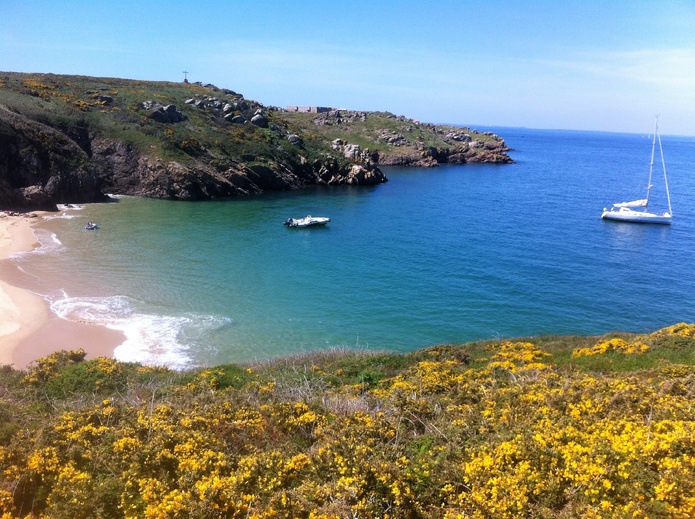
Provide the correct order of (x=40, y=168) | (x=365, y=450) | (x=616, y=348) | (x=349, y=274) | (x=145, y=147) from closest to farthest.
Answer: (x=365, y=450) → (x=616, y=348) → (x=349, y=274) → (x=40, y=168) → (x=145, y=147)

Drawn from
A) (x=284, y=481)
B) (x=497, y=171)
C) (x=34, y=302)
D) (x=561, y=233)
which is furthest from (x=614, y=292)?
(x=497, y=171)

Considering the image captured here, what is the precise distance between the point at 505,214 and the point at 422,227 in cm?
1645

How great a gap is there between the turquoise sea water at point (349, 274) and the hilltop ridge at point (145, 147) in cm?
562

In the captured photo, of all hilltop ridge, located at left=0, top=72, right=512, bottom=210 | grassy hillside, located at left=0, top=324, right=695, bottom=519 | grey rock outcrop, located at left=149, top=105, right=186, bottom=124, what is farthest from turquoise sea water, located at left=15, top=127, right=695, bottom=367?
grey rock outcrop, located at left=149, top=105, right=186, bottom=124

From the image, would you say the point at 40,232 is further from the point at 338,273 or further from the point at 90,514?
the point at 90,514

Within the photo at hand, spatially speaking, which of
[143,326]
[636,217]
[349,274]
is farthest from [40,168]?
[636,217]

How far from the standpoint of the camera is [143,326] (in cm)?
2806

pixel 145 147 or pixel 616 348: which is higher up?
pixel 145 147

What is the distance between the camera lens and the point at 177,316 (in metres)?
29.6

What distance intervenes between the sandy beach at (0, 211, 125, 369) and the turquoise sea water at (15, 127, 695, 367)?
110cm

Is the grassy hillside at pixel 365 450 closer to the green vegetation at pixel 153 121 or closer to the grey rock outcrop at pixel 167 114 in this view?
the green vegetation at pixel 153 121

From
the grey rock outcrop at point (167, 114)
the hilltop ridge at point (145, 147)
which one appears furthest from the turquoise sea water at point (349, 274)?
the grey rock outcrop at point (167, 114)

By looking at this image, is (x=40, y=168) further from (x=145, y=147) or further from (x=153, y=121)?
(x=153, y=121)

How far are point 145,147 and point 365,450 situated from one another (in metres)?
73.0
